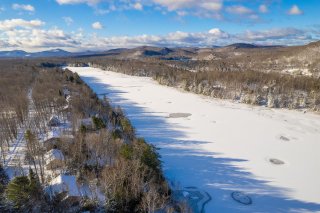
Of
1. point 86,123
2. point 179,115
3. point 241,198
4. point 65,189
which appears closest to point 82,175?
point 65,189

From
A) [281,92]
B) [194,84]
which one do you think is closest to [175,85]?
[194,84]

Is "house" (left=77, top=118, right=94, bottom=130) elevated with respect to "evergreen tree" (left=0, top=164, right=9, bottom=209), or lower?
elevated

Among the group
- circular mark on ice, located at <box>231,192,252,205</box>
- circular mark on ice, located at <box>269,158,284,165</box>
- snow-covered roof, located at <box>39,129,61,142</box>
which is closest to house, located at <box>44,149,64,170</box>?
snow-covered roof, located at <box>39,129,61,142</box>

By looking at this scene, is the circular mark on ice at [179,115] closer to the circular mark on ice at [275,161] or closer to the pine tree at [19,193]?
the circular mark on ice at [275,161]

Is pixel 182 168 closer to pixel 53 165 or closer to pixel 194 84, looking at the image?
pixel 53 165

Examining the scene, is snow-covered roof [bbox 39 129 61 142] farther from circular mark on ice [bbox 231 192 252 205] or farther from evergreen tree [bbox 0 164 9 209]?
circular mark on ice [bbox 231 192 252 205]

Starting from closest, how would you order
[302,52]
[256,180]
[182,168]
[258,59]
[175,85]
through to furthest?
[256,180] < [182,168] < [175,85] < [302,52] < [258,59]

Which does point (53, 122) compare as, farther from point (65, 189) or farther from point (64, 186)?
point (65, 189)
